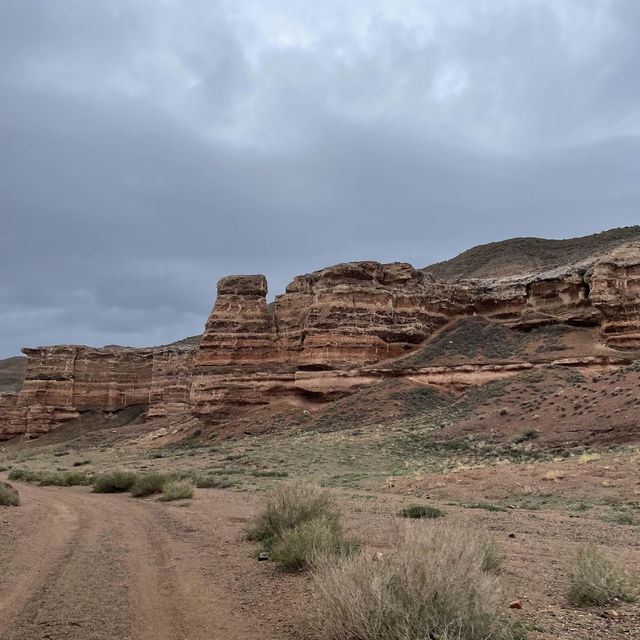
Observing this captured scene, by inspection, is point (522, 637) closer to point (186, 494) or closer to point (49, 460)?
point (186, 494)

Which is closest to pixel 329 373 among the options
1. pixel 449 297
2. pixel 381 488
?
pixel 449 297

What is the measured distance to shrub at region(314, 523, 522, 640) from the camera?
3.81 m

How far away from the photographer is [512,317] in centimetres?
4325

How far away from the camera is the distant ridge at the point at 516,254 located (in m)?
75.7

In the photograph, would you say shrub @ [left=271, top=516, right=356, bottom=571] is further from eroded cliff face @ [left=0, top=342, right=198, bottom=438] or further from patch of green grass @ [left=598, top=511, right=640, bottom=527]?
eroded cliff face @ [left=0, top=342, right=198, bottom=438]

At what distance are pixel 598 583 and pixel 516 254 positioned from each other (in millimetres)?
86518

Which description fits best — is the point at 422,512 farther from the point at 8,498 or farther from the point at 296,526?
the point at 8,498

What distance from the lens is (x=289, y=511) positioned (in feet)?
29.6

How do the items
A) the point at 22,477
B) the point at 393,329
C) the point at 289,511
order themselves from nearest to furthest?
the point at 289,511, the point at 22,477, the point at 393,329

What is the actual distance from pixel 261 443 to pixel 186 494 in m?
16.6

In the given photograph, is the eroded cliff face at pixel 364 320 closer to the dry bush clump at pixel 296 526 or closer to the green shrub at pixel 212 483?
the green shrub at pixel 212 483

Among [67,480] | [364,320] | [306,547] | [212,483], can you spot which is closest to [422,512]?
[306,547]

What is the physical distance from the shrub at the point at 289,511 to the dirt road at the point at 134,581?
17.1 inches

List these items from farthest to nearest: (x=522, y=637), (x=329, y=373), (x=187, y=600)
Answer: (x=329, y=373), (x=187, y=600), (x=522, y=637)
